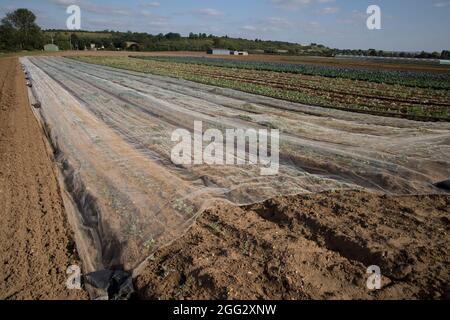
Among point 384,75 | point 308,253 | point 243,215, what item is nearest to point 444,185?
point 308,253

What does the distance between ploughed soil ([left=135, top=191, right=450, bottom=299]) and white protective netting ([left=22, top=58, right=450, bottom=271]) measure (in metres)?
0.39

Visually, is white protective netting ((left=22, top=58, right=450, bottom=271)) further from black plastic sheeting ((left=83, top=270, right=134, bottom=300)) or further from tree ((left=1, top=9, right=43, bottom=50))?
tree ((left=1, top=9, right=43, bottom=50))

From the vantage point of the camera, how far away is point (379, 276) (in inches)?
149

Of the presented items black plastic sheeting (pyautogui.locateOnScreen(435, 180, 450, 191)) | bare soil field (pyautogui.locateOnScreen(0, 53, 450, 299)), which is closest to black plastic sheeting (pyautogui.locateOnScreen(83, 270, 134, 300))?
bare soil field (pyautogui.locateOnScreen(0, 53, 450, 299))

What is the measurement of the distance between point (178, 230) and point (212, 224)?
0.51m

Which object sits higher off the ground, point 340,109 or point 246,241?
point 340,109

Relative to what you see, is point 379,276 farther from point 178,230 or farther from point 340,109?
point 340,109

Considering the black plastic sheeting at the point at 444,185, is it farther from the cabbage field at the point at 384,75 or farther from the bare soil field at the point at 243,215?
the cabbage field at the point at 384,75

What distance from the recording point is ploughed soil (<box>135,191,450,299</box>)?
3623 mm

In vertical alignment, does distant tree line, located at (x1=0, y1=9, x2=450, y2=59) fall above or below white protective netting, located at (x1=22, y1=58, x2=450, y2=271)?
above

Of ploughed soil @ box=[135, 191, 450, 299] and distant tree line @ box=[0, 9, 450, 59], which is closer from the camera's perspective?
ploughed soil @ box=[135, 191, 450, 299]

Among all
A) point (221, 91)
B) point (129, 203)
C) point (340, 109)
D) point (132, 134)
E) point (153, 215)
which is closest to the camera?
point (153, 215)

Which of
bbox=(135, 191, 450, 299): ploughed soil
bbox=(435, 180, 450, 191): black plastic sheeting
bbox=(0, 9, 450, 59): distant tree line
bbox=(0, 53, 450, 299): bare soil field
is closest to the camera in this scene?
bbox=(135, 191, 450, 299): ploughed soil

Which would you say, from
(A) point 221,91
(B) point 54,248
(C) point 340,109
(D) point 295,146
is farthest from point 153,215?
(A) point 221,91
